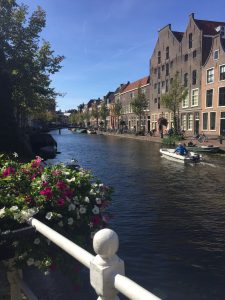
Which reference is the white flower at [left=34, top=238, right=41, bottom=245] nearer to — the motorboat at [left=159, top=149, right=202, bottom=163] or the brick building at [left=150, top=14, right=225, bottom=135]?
the motorboat at [left=159, top=149, right=202, bottom=163]

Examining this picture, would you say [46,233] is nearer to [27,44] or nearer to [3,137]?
[3,137]

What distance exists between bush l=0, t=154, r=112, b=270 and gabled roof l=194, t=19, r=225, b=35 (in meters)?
51.5

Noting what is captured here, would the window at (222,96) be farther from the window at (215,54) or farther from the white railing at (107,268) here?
the white railing at (107,268)

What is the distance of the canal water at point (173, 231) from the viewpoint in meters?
7.21

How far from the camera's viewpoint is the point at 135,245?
917 cm

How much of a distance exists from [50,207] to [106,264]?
6.03ft

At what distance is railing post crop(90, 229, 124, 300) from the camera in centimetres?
230

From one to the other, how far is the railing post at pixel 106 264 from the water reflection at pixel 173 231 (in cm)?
470

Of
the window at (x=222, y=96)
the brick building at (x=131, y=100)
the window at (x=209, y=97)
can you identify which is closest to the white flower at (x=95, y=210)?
the window at (x=222, y=96)

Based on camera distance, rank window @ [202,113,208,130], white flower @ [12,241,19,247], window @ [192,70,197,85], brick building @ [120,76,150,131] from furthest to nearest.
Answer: brick building @ [120,76,150,131] < window @ [192,70,197,85] < window @ [202,113,208,130] < white flower @ [12,241,19,247]

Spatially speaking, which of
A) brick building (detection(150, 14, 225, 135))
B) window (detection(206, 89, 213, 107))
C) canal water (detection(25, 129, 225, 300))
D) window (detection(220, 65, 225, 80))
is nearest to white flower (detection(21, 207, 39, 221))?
canal water (detection(25, 129, 225, 300))

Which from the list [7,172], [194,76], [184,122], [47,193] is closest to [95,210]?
[47,193]

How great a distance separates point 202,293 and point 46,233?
4744mm

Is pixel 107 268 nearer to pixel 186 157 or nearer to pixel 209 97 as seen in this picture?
pixel 186 157
